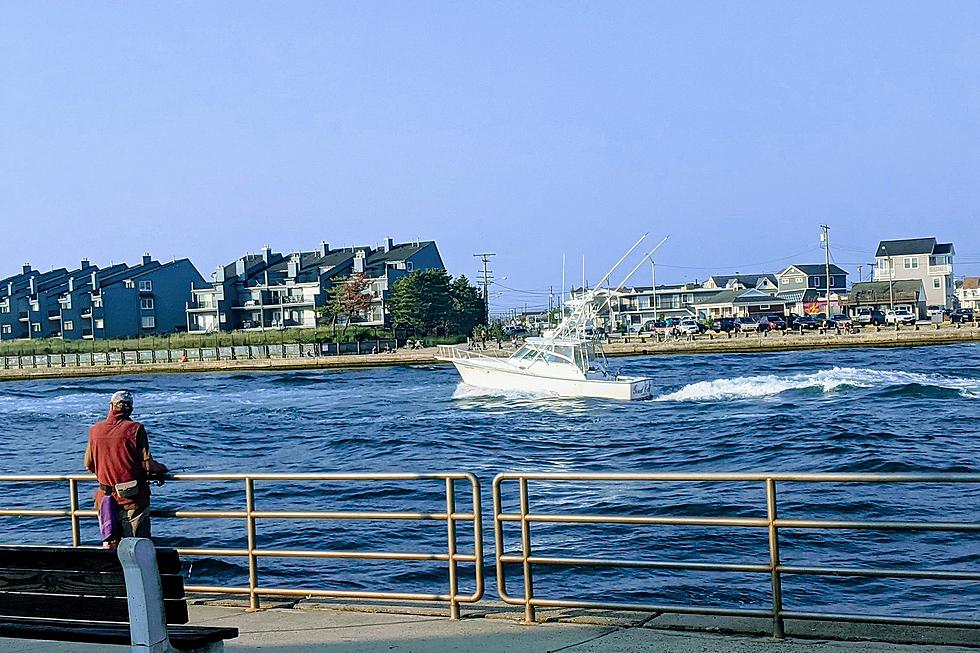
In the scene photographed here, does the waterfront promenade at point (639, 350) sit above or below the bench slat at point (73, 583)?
below

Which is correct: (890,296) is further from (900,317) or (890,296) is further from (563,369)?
(563,369)

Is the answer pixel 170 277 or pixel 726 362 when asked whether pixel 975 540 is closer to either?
pixel 726 362

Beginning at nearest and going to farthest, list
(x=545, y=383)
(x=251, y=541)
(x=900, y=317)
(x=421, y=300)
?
(x=251, y=541), (x=545, y=383), (x=421, y=300), (x=900, y=317)

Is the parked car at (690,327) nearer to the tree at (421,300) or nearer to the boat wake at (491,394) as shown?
the tree at (421,300)

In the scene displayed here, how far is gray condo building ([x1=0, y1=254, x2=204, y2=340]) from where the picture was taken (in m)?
107

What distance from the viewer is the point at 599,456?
29.7 metres

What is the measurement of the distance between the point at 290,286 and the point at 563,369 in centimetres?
6412

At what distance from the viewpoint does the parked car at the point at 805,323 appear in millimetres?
94938

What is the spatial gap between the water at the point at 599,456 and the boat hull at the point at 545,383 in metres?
0.61

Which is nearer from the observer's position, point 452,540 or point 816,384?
point 452,540

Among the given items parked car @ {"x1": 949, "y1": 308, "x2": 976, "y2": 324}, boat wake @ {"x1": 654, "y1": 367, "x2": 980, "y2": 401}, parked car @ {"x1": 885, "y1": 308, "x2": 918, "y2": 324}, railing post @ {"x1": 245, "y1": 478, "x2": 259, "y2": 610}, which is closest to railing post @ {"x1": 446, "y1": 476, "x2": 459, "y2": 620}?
railing post @ {"x1": 245, "y1": 478, "x2": 259, "y2": 610}

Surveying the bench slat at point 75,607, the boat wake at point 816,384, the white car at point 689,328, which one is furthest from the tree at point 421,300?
the bench slat at point 75,607

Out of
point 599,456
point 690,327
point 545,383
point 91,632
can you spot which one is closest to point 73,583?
point 91,632

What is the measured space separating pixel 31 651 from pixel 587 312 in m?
44.5
